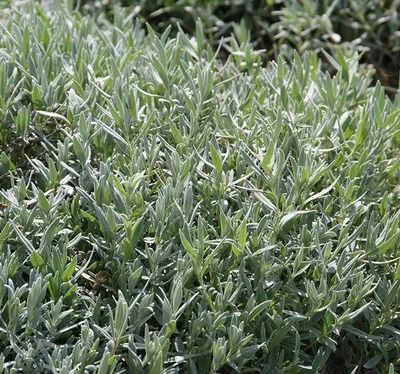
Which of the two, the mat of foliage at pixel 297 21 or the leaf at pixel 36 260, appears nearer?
the leaf at pixel 36 260

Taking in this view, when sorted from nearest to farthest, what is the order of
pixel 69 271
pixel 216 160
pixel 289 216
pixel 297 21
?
1. pixel 69 271
2. pixel 289 216
3. pixel 216 160
4. pixel 297 21

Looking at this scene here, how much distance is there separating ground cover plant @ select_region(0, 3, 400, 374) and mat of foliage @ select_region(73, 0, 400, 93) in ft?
6.01

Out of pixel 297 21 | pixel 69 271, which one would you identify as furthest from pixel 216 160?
pixel 297 21

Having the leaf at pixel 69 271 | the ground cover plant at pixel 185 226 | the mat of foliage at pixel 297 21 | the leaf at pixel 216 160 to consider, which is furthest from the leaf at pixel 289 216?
the mat of foliage at pixel 297 21

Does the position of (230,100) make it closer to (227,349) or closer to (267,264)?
(267,264)

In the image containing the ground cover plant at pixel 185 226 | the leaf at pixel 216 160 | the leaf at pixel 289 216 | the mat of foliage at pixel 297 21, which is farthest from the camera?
the mat of foliage at pixel 297 21

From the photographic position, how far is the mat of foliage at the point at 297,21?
4.82m

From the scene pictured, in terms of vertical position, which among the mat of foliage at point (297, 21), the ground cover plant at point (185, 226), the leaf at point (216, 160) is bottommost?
the mat of foliage at point (297, 21)

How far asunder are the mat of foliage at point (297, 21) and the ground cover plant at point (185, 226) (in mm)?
1832

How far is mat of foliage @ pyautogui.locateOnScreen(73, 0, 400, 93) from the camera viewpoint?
4820 mm

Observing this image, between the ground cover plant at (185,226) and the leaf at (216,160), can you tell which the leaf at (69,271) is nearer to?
the ground cover plant at (185,226)

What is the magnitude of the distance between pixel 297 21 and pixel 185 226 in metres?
2.77

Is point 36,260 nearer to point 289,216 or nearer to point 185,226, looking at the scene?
point 185,226

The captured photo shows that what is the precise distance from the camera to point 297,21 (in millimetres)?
4762
